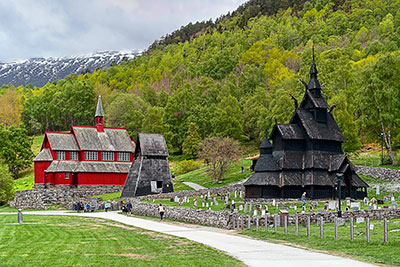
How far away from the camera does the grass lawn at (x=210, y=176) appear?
230ft

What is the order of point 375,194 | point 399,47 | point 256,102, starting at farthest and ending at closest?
point 399,47, point 256,102, point 375,194

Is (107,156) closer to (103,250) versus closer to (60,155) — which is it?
(60,155)

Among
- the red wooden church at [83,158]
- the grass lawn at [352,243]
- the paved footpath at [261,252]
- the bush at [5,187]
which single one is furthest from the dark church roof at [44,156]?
the grass lawn at [352,243]

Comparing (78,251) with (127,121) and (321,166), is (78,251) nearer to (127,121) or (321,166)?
(321,166)

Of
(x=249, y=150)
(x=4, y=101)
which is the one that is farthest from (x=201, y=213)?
(x=4, y=101)

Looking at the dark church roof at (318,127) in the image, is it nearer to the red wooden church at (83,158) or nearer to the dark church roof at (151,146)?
the dark church roof at (151,146)

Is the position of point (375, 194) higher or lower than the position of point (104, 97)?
lower

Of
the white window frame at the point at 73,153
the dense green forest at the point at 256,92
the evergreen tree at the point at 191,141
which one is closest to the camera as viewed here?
the dense green forest at the point at 256,92

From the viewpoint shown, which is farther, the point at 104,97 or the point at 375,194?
the point at 104,97

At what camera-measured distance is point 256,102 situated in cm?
10394

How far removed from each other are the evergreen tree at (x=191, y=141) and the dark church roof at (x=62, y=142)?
25.4 metres

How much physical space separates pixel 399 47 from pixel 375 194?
314 feet

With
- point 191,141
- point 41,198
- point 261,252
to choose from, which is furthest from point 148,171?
point 261,252

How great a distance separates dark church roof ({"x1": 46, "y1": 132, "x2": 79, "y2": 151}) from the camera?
248 ft
